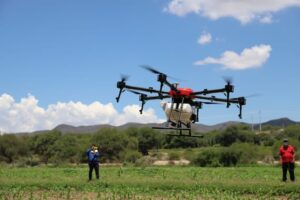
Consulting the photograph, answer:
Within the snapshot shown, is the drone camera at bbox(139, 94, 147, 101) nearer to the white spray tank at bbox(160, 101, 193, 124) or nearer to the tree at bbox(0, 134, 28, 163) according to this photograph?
the white spray tank at bbox(160, 101, 193, 124)

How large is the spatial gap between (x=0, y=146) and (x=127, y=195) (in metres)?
65.8

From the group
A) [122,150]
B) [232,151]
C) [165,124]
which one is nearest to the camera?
[165,124]

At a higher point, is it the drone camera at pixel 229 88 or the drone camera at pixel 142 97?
the drone camera at pixel 229 88

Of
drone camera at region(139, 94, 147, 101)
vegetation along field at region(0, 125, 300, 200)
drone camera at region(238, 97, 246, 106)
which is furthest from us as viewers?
drone camera at region(139, 94, 147, 101)

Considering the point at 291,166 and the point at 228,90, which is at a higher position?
the point at 228,90

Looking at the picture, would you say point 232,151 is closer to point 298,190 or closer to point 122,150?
point 122,150

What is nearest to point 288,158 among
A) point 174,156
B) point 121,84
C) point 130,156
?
point 121,84

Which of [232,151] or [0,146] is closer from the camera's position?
[232,151]

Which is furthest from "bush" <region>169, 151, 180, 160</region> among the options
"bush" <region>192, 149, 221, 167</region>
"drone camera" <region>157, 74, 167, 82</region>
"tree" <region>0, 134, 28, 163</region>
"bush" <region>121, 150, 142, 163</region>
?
"drone camera" <region>157, 74, 167, 82</region>

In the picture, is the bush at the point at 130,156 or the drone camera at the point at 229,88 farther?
the bush at the point at 130,156

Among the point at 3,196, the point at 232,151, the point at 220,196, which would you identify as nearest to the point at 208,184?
the point at 220,196

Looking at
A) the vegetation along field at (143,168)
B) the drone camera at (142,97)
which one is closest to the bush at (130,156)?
the vegetation along field at (143,168)

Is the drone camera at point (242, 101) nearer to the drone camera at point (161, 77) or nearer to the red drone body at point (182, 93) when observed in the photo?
the red drone body at point (182, 93)

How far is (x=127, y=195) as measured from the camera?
19.2 meters
